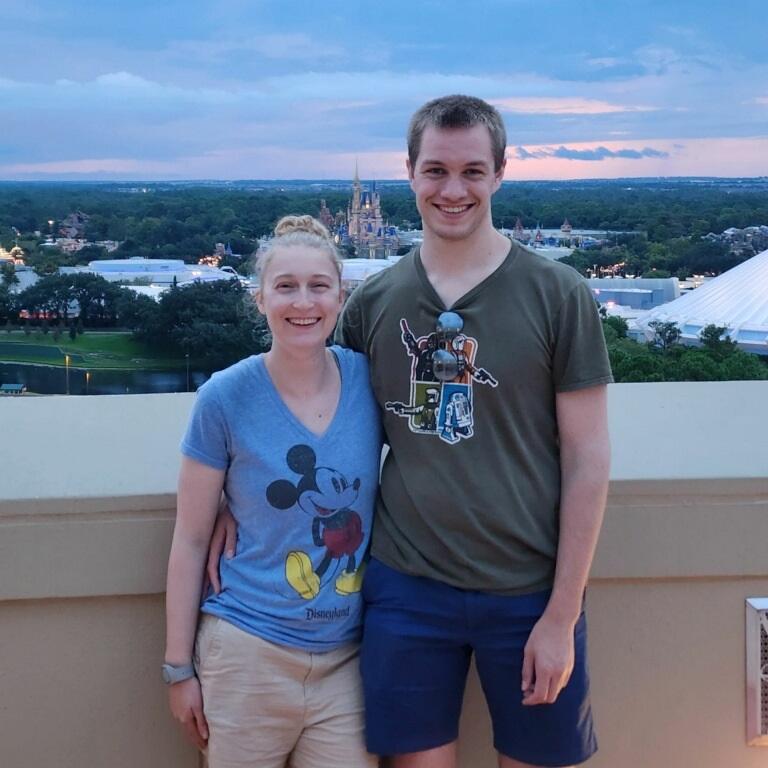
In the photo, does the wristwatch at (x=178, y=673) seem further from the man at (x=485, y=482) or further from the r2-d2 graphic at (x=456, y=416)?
the r2-d2 graphic at (x=456, y=416)

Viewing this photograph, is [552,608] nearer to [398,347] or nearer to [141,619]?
[398,347]

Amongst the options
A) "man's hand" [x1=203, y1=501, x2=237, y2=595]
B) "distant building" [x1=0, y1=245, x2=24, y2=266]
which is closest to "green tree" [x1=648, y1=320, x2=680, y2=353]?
"distant building" [x1=0, y1=245, x2=24, y2=266]

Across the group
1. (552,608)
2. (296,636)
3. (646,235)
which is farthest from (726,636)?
(646,235)

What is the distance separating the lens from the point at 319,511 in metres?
2.10

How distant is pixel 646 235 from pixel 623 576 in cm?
3253

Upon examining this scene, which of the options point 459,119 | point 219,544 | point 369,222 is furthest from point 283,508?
point 369,222

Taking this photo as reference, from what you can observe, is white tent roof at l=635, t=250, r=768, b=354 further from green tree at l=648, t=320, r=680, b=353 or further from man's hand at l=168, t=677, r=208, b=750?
man's hand at l=168, t=677, r=208, b=750

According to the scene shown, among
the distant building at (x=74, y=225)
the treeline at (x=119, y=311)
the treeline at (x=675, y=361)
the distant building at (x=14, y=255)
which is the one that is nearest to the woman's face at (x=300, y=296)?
the treeline at (x=675, y=361)

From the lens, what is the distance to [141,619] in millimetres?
2471

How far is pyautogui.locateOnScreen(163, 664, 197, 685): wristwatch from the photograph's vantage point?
6.97 ft

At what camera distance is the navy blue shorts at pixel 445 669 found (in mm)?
2062

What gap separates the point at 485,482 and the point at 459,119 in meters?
0.76

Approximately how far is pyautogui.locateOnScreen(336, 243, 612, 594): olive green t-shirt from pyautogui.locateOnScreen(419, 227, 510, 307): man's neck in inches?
0.9

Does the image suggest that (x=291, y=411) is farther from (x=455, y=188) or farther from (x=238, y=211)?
(x=238, y=211)
